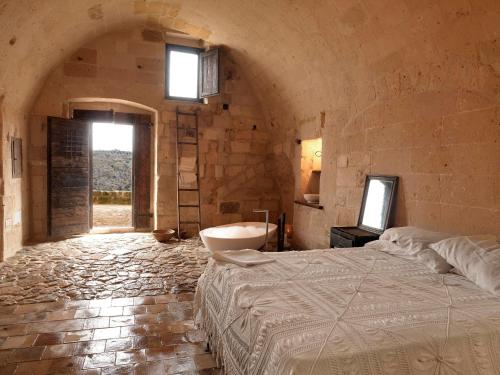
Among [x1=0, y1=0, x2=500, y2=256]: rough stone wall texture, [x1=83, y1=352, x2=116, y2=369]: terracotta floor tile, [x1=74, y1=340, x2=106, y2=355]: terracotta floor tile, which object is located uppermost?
[x1=0, y1=0, x2=500, y2=256]: rough stone wall texture

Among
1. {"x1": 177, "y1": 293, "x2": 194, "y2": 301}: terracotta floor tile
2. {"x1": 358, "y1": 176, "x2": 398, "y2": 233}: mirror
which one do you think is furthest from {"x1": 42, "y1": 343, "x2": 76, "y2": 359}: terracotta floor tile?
{"x1": 358, "y1": 176, "x2": 398, "y2": 233}: mirror

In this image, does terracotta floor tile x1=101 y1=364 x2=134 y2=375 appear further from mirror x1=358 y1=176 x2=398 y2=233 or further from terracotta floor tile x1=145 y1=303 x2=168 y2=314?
mirror x1=358 y1=176 x2=398 y2=233

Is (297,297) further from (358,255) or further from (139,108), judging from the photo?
(139,108)

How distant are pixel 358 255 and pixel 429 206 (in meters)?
0.87

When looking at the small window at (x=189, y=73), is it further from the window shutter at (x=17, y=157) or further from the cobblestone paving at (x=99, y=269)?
the cobblestone paving at (x=99, y=269)

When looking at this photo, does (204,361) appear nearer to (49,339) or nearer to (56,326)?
(49,339)

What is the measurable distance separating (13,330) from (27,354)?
43 centimetres

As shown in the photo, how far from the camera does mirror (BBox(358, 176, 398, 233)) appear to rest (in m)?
3.24

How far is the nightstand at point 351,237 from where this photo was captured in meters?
3.19

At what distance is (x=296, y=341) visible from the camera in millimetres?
1239

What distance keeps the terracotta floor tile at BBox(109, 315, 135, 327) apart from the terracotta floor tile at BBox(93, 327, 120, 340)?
0.06m

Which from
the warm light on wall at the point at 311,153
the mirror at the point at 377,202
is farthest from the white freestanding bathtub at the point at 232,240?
the mirror at the point at 377,202

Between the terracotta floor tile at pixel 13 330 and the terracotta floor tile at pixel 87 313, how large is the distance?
1.18 ft

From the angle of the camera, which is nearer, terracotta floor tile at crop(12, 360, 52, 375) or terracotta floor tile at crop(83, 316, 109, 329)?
terracotta floor tile at crop(12, 360, 52, 375)
